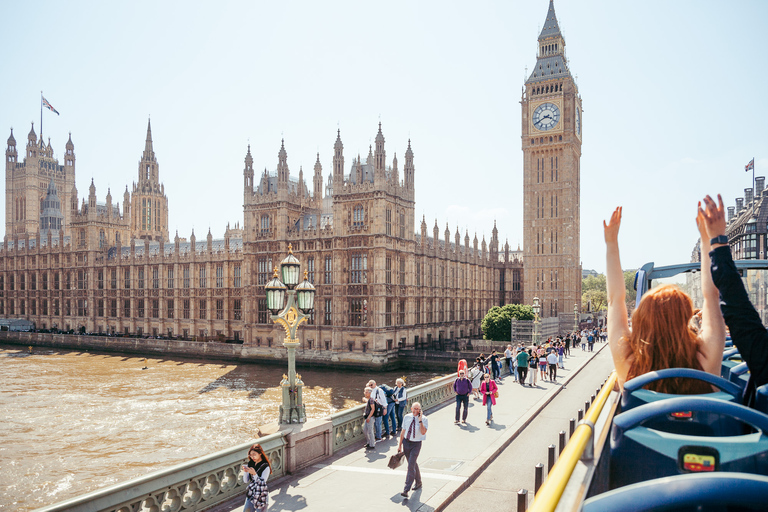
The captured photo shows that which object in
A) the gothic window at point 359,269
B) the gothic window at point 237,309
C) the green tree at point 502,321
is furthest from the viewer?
the gothic window at point 237,309

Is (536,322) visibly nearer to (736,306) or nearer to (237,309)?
(736,306)

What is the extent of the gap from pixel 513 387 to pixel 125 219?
6799 centimetres

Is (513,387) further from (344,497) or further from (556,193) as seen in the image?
(556,193)

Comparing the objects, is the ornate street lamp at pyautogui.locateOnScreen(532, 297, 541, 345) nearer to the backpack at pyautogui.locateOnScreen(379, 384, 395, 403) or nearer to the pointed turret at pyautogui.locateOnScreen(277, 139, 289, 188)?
the backpack at pyautogui.locateOnScreen(379, 384, 395, 403)

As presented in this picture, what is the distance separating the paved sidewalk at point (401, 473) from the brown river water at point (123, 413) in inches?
395

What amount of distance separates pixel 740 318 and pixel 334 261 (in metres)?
45.2

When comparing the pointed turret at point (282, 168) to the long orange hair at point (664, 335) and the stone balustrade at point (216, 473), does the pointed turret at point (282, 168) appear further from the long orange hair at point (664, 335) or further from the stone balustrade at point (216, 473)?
the long orange hair at point (664, 335)

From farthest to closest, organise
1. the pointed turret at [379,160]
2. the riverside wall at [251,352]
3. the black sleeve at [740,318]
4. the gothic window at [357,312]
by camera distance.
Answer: the gothic window at [357,312]
the pointed turret at [379,160]
the riverside wall at [251,352]
the black sleeve at [740,318]

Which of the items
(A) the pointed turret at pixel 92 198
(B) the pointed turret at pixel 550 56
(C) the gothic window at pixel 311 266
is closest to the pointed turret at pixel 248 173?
(C) the gothic window at pixel 311 266

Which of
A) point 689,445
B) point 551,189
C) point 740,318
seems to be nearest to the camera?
point 689,445

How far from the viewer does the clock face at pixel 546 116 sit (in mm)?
69738

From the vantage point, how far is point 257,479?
8.64 m

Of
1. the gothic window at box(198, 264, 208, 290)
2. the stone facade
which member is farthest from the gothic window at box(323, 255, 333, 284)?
the gothic window at box(198, 264, 208, 290)

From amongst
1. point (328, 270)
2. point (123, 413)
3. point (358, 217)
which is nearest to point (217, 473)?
point (123, 413)
